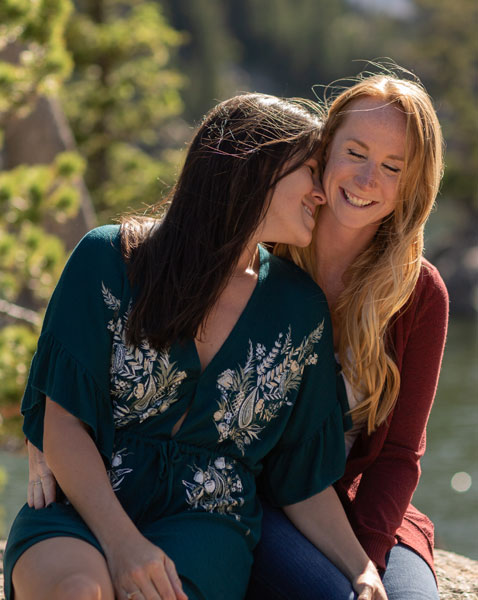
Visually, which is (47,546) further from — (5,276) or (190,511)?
(5,276)

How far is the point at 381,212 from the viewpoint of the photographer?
1.95 m

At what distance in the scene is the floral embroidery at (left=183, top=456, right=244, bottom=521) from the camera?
164 centimetres

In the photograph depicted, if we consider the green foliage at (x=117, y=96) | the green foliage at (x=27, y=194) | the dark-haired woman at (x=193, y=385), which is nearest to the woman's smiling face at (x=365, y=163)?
the dark-haired woman at (x=193, y=385)

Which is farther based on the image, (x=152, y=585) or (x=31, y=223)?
(x=31, y=223)

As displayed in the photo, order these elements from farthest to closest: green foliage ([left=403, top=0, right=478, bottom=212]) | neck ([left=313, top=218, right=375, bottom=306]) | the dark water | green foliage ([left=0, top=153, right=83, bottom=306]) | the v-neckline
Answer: green foliage ([left=403, top=0, right=478, bottom=212]) < the dark water < green foliage ([left=0, top=153, right=83, bottom=306]) < neck ([left=313, top=218, right=375, bottom=306]) < the v-neckline

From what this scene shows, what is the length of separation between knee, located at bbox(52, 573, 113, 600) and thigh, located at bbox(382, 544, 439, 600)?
2.14ft

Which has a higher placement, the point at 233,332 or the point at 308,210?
the point at 308,210

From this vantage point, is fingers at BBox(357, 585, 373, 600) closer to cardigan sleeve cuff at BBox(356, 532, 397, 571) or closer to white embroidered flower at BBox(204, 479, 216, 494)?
cardigan sleeve cuff at BBox(356, 532, 397, 571)

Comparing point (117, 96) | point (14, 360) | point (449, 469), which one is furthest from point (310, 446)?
point (117, 96)

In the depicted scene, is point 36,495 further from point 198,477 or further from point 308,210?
point 308,210

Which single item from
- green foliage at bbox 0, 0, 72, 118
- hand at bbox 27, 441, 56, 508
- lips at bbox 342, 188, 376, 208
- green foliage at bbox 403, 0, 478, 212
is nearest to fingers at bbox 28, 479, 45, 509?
hand at bbox 27, 441, 56, 508

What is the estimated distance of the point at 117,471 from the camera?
162 centimetres

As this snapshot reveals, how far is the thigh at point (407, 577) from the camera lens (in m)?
1.73

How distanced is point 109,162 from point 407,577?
862 cm
